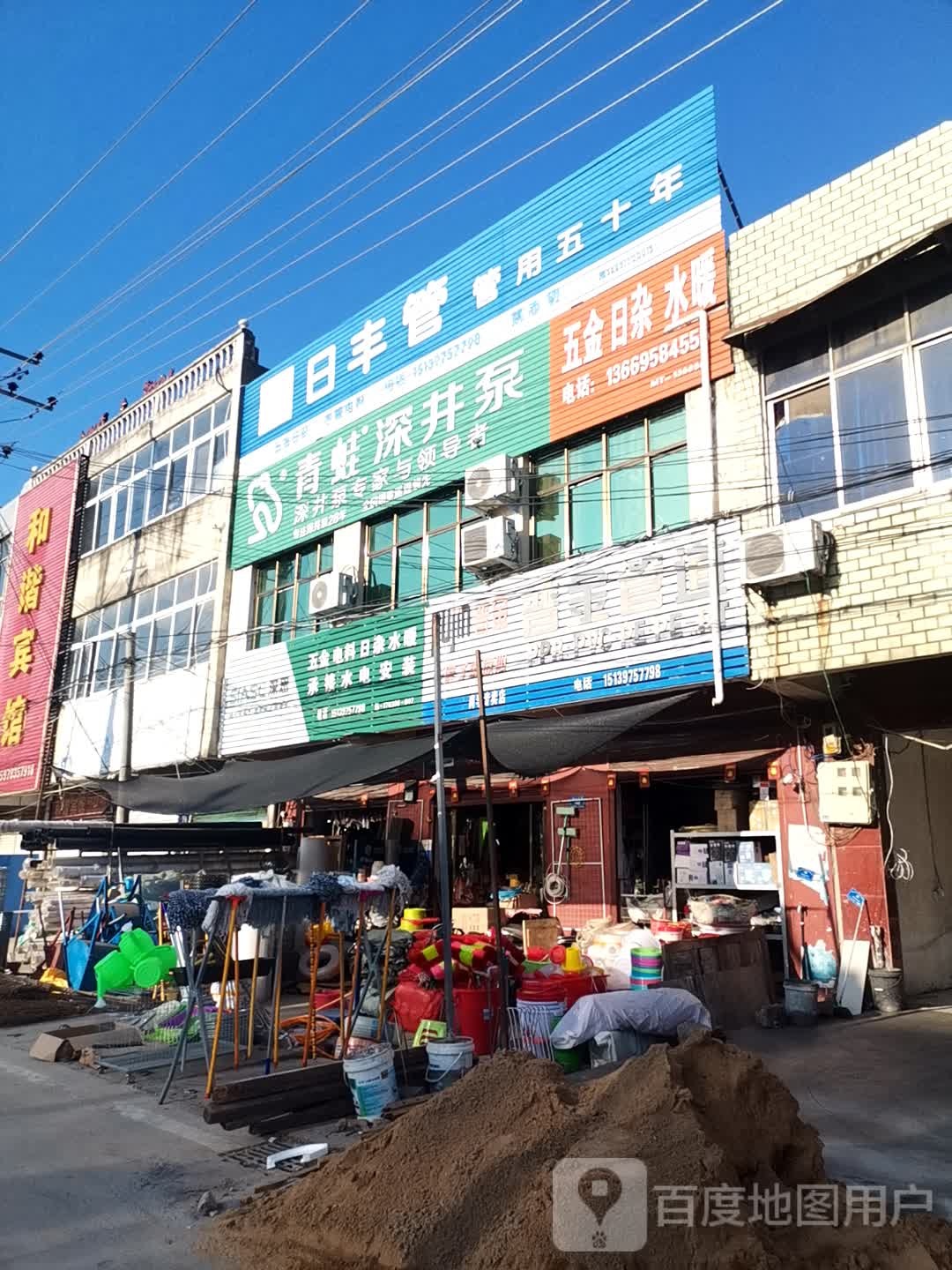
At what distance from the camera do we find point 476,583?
13367mm

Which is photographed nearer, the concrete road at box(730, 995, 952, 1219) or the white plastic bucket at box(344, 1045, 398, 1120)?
the concrete road at box(730, 995, 952, 1219)

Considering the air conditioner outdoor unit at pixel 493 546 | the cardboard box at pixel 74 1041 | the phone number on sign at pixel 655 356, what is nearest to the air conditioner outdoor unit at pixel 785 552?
the phone number on sign at pixel 655 356

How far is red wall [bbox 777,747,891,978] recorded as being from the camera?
10.1 meters

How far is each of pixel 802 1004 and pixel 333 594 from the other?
928 cm

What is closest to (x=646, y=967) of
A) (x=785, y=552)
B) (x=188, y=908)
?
(x=188, y=908)

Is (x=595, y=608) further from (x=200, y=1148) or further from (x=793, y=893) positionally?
(x=200, y=1148)

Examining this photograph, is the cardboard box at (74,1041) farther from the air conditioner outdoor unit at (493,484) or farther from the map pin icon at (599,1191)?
the air conditioner outdoor unit at (493,484)

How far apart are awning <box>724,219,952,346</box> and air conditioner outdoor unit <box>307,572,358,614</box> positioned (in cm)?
732

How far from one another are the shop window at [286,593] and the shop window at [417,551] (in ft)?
4.50

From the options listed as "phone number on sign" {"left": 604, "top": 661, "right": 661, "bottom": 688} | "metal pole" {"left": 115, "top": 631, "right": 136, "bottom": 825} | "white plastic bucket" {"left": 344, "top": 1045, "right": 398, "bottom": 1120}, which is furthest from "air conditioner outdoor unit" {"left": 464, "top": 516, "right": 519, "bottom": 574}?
"metal pole" {"left": 115, "top": 631, "right": 136, "bottom": 825}

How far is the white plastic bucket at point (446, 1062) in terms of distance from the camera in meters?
6.76

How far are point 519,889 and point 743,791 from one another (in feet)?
12.3

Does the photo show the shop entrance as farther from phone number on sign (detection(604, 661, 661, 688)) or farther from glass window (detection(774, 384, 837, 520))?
glass window (detection(774, 384, 837, 520))

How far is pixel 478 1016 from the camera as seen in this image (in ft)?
27.1
